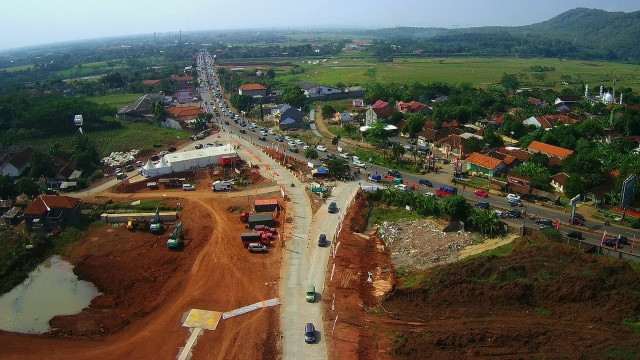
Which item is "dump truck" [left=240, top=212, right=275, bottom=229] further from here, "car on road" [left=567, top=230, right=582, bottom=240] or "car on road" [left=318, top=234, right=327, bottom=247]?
"car on road" [left=567, top=230, right=582, bottom=240]

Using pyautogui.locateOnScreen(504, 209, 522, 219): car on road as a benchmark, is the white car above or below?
above

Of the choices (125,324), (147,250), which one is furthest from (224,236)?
(125,324)

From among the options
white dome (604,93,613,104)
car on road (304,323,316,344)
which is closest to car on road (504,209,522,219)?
car on road (304,323,316,344)

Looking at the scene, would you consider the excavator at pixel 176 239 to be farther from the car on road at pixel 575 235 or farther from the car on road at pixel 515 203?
the car on road at pixel 575 235

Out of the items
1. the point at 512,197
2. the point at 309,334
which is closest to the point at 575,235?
the point at 512,197

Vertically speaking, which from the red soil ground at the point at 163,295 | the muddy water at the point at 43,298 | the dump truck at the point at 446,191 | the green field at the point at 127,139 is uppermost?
the green field at the point at 127,139

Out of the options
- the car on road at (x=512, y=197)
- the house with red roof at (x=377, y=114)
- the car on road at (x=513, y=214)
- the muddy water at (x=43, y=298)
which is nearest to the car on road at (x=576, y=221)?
the car on road at (x=513, y=214)
